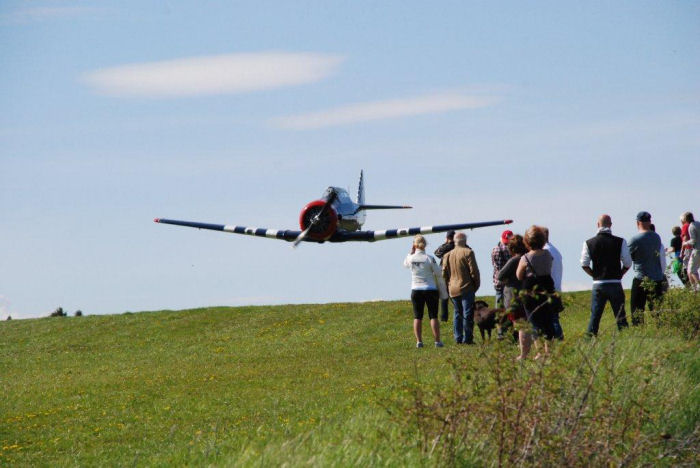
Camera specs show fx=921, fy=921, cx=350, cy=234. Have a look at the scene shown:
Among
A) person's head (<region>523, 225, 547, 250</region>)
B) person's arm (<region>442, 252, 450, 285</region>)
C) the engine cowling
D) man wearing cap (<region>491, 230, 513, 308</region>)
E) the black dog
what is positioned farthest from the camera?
the engine cowling

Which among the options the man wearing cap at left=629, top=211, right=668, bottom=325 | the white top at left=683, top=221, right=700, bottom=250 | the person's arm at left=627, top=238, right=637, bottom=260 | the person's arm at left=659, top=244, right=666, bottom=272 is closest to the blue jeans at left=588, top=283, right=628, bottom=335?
the man wearing cap at left=629, top=211, right=668, bottom=325

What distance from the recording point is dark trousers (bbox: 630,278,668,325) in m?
17.0

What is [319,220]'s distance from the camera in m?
46.0

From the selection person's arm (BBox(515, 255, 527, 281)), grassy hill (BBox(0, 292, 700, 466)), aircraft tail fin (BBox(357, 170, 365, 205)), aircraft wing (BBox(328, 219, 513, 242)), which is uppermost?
aircraft tail fin (BBox(357, 170, 365, 205))

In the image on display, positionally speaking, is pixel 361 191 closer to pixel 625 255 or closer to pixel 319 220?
pixel 319 220

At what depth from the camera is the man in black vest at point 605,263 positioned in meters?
16.2

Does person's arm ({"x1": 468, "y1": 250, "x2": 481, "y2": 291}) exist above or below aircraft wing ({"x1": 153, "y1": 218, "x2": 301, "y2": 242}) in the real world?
below

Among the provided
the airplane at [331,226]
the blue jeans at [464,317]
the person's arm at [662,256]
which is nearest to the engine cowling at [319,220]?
the airplane at [331,226]

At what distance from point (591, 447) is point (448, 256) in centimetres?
951

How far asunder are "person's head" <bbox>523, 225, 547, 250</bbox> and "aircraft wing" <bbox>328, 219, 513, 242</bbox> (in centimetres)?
3240

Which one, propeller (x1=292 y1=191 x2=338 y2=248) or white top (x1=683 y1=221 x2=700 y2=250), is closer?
white top (x1=683 y1=221 x2=700 y2=250)

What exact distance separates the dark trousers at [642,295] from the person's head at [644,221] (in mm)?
994

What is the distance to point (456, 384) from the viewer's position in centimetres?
941

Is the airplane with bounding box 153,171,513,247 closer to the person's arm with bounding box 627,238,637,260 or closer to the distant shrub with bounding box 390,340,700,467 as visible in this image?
the person's arm with bounding box 627,238,637,260
